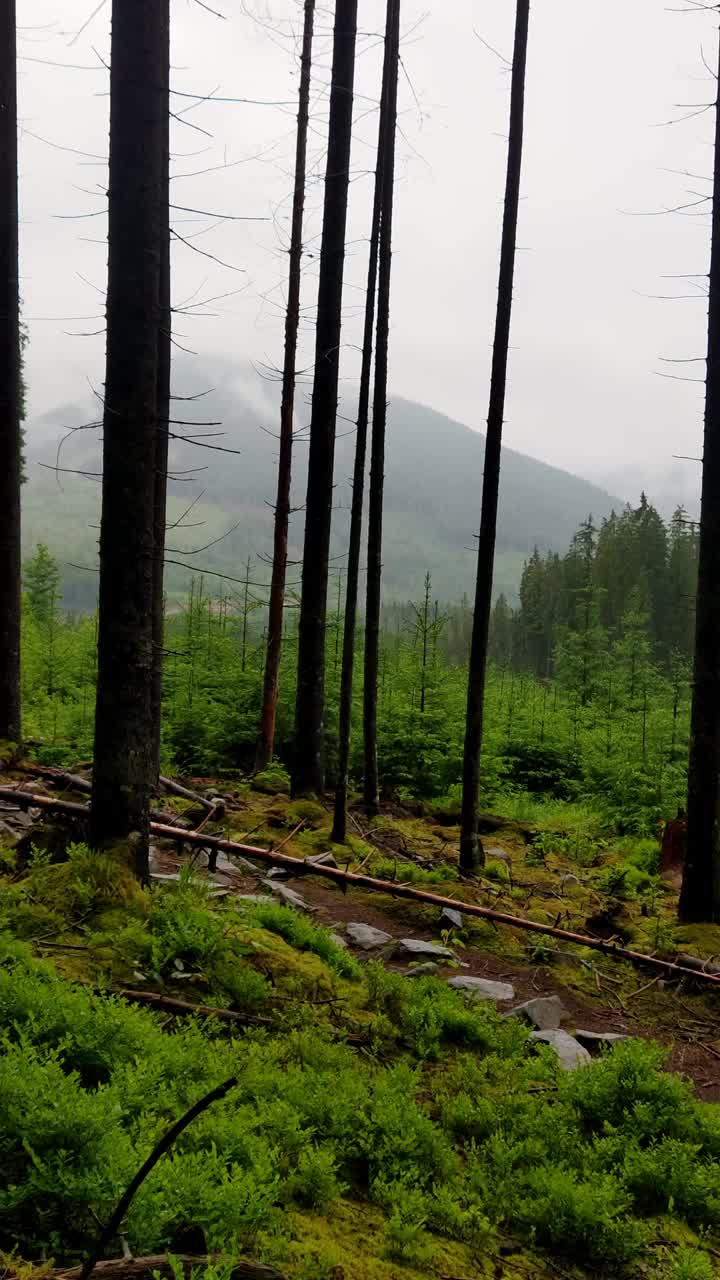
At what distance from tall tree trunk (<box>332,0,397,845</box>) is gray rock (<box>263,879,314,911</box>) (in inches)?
84.2

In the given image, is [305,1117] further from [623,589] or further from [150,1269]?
[623,589]

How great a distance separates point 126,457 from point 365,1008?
416 cm

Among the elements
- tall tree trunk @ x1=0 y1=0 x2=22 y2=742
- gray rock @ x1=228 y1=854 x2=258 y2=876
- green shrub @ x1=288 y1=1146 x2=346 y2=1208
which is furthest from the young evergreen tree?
green shrub @ x1=288 y1=1146 x2=346 y2=1208

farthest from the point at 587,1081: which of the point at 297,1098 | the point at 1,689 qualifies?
the point at 1,689

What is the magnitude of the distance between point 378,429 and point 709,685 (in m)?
6.74

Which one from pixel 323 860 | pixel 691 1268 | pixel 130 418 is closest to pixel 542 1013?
pixel 691 1268

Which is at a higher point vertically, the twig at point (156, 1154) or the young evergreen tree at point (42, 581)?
the young evergreen tree at point (42, 581)

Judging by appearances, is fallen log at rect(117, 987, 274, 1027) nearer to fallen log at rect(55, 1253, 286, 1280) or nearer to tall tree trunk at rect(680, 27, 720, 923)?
fallen log at rect(55, 1253, 286, 1280)

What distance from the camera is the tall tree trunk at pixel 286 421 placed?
14680mm

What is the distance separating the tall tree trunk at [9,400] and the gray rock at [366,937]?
669cm

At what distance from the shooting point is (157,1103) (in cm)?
317

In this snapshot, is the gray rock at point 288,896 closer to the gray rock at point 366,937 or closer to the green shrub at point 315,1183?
the gray rock at point 366,937

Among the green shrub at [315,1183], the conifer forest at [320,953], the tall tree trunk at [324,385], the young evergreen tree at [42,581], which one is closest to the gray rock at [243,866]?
the conifer forest at [320,953]

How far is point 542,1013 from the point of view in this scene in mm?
6102
